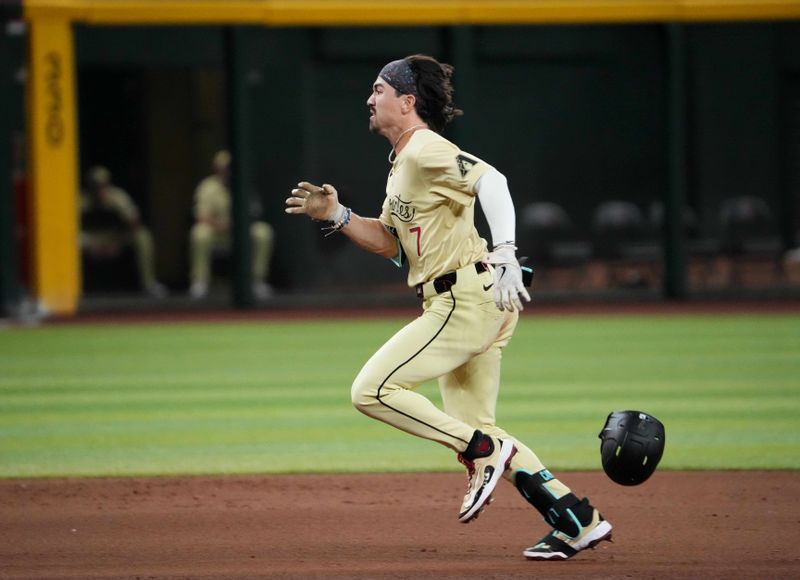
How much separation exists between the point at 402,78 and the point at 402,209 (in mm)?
519

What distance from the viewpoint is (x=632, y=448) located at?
579cm

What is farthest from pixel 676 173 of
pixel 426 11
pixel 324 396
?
pixel 324 396

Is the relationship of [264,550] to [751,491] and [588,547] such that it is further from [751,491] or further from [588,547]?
[751,491]

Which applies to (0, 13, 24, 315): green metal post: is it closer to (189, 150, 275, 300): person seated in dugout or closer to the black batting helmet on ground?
(189, 150, 275, 300): person seated in dugout

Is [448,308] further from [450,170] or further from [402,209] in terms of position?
[450,170]

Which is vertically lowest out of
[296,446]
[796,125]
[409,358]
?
[296,446]

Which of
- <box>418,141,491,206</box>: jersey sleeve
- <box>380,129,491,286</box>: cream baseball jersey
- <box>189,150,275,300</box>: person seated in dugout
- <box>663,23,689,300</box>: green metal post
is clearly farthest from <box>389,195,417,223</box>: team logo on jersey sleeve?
<box>663,23,689,300</box>: green metal post

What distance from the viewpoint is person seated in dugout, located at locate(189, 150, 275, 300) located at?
1848cm

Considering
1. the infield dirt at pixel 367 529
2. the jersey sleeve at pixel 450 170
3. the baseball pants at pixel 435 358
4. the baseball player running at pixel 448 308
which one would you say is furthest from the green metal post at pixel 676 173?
the jersey sleeve at pixel 450 170

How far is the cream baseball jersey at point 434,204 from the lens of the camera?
547 cm

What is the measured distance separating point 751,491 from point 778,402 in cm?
310

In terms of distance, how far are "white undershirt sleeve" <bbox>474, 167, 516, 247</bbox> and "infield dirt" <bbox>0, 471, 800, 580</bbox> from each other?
1283 millimetres

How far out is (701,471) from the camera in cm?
800

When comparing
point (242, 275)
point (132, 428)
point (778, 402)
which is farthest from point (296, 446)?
point (242, 275)
